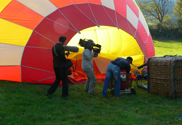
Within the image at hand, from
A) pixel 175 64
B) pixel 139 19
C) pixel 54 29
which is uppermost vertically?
pixel 139 19

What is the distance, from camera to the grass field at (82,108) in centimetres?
389

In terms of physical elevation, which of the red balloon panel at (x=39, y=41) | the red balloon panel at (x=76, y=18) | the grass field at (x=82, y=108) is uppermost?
the red balloon panel at (x=76, y=18)

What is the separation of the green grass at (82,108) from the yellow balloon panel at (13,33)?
164 centimetres

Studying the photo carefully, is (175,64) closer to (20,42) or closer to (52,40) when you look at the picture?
(52,40)

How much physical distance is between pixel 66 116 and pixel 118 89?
2191mm

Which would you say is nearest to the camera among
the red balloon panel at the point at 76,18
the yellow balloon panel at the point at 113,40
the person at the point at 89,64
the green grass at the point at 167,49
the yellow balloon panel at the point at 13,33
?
the person at the point at 89,64

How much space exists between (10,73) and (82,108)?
365 centimetres

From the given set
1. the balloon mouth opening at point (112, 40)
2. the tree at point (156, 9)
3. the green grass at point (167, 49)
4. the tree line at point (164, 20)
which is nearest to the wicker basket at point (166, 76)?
the balloon mouth opening at point (112, 40)

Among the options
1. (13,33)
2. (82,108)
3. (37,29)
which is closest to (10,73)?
(13,33)

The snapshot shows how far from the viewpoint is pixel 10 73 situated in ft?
23.6

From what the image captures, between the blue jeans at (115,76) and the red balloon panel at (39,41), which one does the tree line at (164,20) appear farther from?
the blue jeans at (115,76)

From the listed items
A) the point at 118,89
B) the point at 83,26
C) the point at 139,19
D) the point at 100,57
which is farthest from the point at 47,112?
the point at 139,19

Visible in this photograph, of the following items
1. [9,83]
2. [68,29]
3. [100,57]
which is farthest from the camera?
[100,57]

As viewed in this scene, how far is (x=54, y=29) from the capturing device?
7301 millimetres
